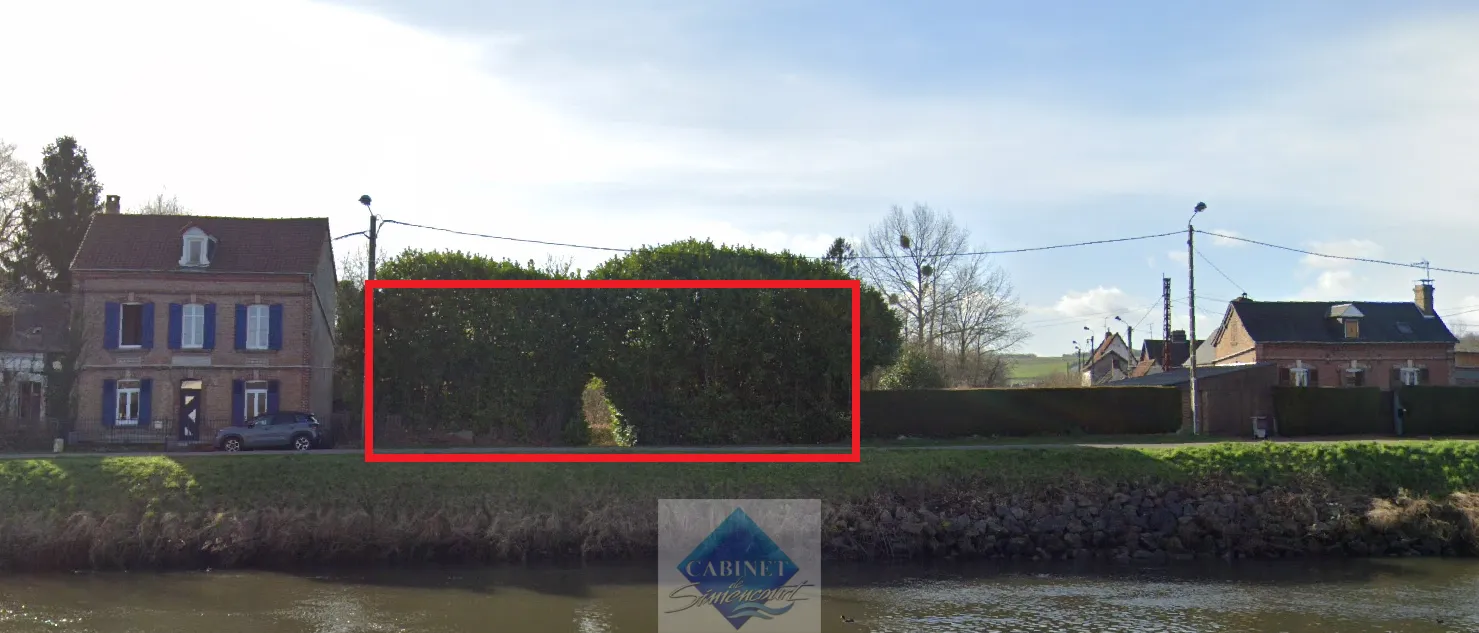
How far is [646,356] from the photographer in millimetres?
31406

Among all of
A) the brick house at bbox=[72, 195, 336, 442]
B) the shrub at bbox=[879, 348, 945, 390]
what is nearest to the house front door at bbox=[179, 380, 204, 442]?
the brick house at bbox=[72, 195, 336, 442]

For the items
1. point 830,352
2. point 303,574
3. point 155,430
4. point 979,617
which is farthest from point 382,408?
point 979,617

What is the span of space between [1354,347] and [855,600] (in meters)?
39.3

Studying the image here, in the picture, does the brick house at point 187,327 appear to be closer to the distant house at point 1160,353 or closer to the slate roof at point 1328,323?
the slate roof at point 1328,323

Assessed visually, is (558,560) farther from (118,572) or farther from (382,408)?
(382,408)

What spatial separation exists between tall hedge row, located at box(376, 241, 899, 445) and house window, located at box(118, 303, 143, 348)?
316 inches

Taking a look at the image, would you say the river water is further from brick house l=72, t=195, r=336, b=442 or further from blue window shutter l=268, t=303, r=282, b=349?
blue window shutter l=268, t=303, r=282, b=349

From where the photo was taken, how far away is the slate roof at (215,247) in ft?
108

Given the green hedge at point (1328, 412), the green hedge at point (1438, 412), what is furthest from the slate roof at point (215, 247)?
the green hedge at point (1438, 412)

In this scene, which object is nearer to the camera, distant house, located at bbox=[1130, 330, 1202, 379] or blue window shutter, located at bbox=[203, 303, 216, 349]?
blue window shutter, located at bbox=[203, 303, 216, 349]

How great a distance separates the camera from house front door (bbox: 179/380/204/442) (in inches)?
1270

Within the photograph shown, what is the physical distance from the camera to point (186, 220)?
34.4 meters

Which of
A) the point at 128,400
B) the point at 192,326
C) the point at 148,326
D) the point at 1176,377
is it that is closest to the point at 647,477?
the point at 192,326

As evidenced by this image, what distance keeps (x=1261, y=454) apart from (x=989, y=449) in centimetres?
643
